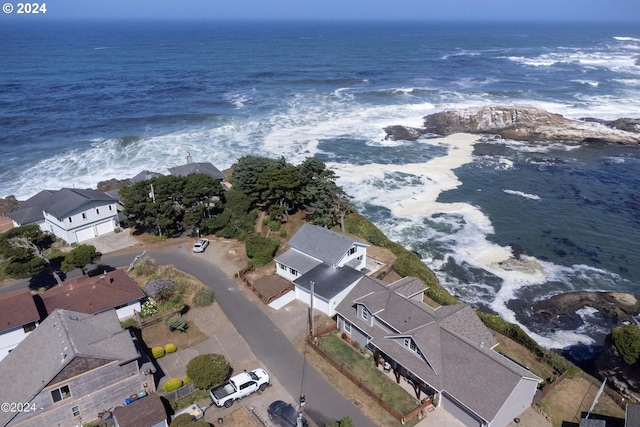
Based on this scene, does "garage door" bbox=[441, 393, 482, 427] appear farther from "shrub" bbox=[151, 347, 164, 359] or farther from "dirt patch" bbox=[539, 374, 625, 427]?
"shrub" bbox=[151, 347, 164, 359]

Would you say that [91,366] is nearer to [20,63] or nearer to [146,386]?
[146,386]

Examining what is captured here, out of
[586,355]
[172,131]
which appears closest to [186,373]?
[586,355]

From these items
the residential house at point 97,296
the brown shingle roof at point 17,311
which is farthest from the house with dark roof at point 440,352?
the brown shingle roof at point 17,311

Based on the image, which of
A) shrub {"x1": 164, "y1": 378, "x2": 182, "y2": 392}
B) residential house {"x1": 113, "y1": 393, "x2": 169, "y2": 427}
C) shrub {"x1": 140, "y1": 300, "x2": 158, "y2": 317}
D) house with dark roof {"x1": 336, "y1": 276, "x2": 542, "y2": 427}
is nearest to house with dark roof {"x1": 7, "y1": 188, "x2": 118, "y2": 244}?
shrub {"x1": 140, "y1": 300, "x2": 158, "y2": 317}

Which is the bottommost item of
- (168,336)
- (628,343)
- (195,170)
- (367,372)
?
(367,372)

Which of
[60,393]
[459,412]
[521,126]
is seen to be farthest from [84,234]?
[521,126]

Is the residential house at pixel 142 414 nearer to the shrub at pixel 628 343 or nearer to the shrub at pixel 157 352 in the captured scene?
the shrub at pixel 157 352

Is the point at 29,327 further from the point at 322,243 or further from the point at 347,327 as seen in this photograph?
the point at 322,243
